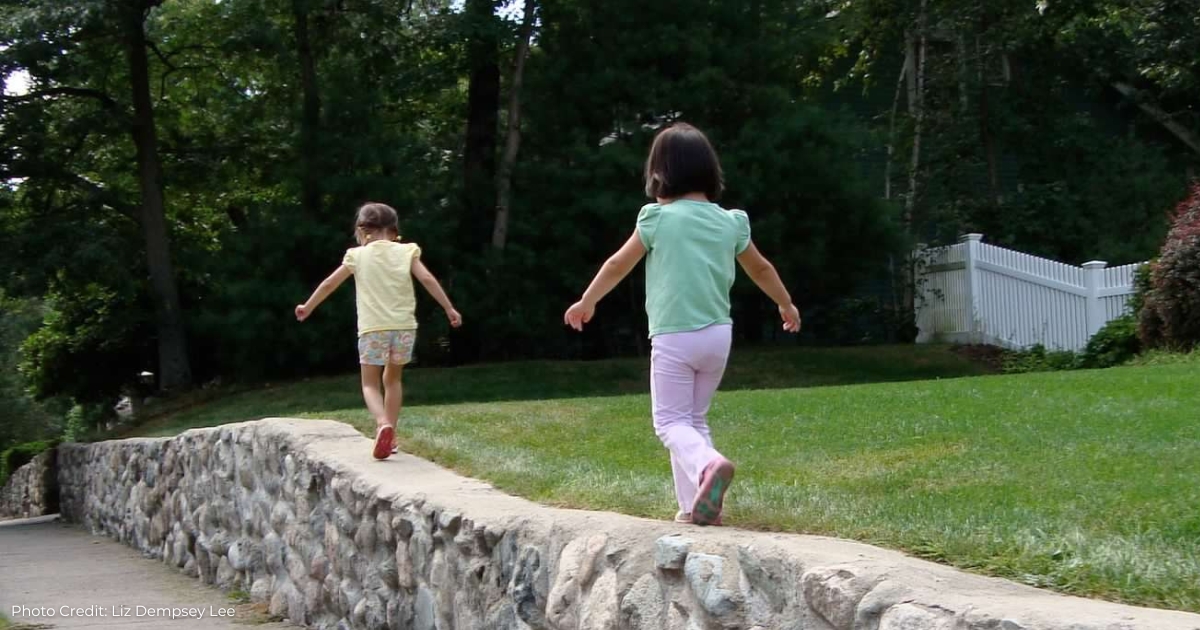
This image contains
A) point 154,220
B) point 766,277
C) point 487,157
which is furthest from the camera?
point 487,157

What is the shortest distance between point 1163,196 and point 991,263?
4561mm

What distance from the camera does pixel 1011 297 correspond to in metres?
19.0

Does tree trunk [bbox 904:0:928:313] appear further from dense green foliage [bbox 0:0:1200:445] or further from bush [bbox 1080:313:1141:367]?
bush [bbox 1080:313:1141:367]

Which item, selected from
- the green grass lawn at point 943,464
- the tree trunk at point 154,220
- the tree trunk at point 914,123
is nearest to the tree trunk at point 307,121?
the tree trunk at point 154,220

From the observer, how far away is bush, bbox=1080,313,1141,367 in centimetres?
1530

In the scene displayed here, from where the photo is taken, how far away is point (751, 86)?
18281mm

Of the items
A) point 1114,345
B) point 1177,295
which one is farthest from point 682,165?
point 1114,345

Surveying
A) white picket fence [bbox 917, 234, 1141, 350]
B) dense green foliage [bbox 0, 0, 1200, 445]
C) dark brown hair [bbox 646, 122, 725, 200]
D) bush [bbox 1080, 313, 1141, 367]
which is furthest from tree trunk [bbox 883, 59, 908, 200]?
dark brown hair [bbox 646, 122, 725, 200]

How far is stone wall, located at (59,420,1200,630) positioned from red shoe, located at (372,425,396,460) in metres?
0.07

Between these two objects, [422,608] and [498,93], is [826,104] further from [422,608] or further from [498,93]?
[422,608]

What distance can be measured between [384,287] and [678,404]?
3455 mm

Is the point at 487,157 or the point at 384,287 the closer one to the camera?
the point at 384,287

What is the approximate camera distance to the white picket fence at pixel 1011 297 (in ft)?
57.5

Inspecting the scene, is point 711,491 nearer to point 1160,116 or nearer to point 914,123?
point 914,123
